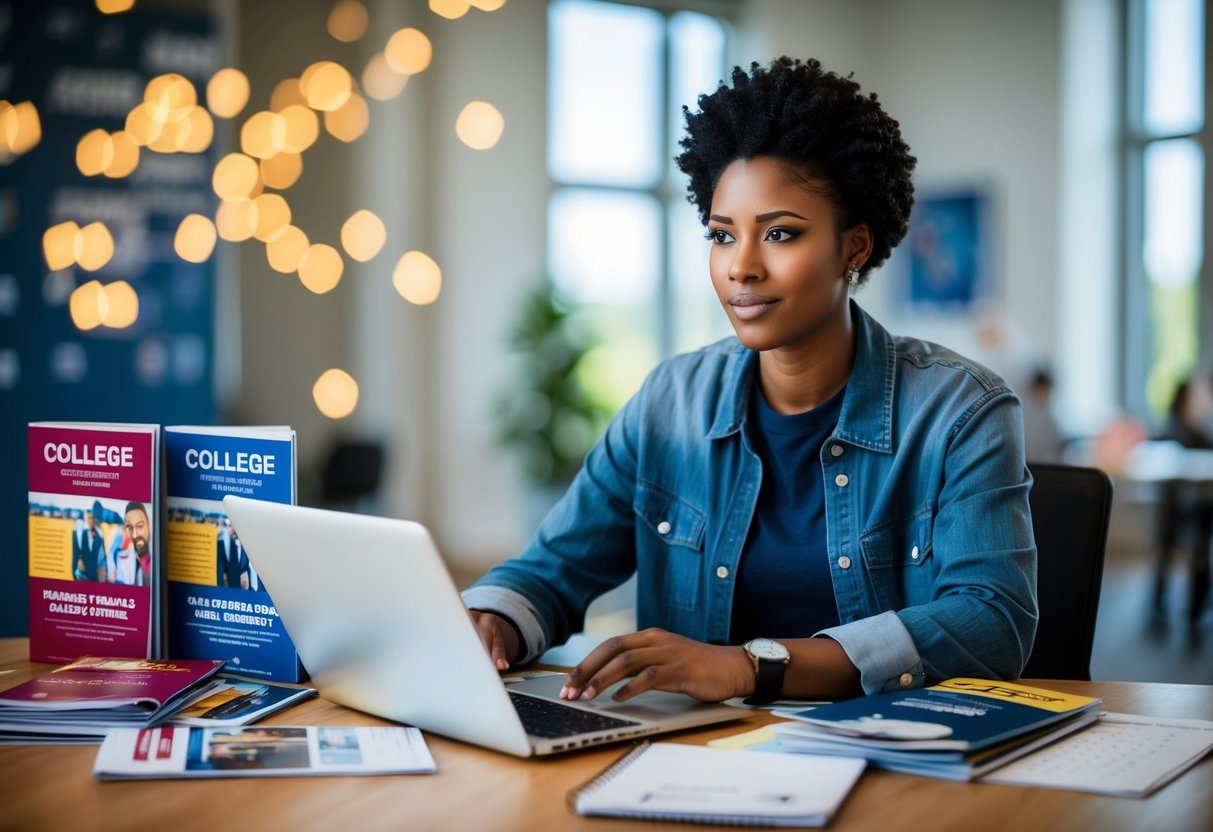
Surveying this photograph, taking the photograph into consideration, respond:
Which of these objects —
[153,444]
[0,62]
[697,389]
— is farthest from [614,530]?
[0,62]

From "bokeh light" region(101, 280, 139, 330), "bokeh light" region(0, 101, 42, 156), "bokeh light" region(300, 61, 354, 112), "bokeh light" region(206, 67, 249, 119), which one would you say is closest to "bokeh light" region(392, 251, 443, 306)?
"bokeh light" region(300, 61, 354, 112)

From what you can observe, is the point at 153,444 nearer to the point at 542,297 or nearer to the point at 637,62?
the point at 542,297

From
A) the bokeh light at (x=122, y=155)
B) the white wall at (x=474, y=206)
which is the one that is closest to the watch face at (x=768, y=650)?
the bokeh light at (x=122, y=155)

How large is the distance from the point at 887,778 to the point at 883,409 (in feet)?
2.16

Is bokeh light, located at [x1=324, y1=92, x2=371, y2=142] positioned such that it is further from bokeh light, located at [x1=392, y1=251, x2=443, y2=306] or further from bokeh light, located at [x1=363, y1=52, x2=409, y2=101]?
bokeh light, located at [x1=392, y1=251, x2=443, y2=306]

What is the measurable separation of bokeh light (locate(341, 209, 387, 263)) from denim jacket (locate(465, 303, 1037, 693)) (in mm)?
4955

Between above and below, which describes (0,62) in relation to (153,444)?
above

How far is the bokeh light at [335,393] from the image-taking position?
6.49m

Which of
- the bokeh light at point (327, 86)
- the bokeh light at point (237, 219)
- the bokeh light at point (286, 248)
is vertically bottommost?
the bokeh light at point (286, 248)

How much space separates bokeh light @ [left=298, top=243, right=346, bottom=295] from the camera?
641 centimetres

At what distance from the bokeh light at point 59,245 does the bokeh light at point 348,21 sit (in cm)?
246

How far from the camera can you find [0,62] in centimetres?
424

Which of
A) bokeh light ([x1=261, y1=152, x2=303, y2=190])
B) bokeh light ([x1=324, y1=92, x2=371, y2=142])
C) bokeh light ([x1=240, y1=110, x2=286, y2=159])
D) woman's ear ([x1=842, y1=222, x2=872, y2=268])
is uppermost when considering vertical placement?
bokeh light ([x1=324, y1=92, x2=371, y2=142])

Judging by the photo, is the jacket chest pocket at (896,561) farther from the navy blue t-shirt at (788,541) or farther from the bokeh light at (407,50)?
the bokeh light at (407,50)
